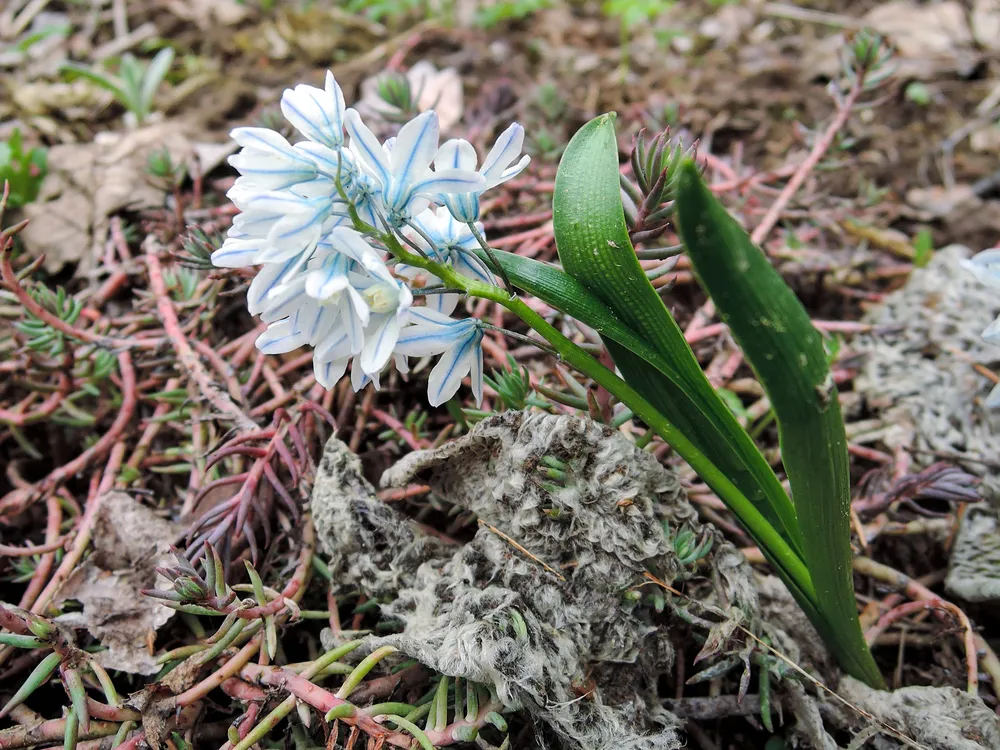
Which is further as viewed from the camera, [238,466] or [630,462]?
[238,466]

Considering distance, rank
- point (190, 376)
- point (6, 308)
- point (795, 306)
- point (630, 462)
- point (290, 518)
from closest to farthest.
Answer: point (795, 306) < point (630, 462) < point (290, 518) < point (190, 376) < point (6, 308)

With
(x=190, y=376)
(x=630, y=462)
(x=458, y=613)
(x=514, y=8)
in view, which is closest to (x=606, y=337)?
(x=630, y=462)

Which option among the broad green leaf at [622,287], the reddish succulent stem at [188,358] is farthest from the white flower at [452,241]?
the reddish succulent stem at [188,358]

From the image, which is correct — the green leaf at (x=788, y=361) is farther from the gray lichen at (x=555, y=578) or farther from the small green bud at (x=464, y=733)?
the small green bud at (x=464, y=733)

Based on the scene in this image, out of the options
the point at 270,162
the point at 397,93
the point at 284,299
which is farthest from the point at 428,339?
the point at 397,93

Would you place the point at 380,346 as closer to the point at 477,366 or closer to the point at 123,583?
the point at 477,366

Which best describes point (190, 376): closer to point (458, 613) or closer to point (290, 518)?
point (290, 518)

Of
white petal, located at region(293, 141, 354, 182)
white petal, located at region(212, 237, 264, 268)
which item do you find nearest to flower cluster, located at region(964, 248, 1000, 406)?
white petal, located at region(293, 141, 354, 182)

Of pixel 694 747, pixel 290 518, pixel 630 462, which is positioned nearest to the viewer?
pixel 630 462
